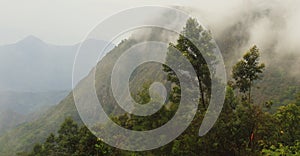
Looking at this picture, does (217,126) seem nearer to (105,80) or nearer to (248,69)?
(248,69)

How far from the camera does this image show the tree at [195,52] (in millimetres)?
19641

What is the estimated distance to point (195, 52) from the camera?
20.3 meters

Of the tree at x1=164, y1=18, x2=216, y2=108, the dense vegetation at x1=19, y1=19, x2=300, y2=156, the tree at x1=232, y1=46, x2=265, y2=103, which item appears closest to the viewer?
the dense vegetation at x1=19, y1=19, x2=300, y2=156

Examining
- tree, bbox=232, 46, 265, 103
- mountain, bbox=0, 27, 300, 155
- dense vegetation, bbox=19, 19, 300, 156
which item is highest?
mountain, bbox=0, 27, 300, 155

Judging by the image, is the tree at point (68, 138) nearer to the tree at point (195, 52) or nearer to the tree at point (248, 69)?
the tree at point (195, 52)

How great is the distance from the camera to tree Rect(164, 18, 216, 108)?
773 inches

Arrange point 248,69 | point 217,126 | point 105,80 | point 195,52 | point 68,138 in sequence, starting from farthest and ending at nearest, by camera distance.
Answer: point 105,80, point 68,138, point 248,69, point 195,52, point 217,126

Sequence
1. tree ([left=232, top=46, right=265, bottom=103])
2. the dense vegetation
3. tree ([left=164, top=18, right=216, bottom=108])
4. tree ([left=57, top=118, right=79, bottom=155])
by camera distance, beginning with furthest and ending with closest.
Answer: tree ([left=57, top=118, right=79, bottom=155]), tree ([left=232, top=46, right=265, bottom=103]), tree ([left=164, top=18, right=216, bottom=108]), the dense vegetation

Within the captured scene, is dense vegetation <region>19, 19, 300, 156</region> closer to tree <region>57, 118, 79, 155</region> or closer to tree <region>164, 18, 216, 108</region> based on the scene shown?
tree <region>164, 18, 216, 108</region>

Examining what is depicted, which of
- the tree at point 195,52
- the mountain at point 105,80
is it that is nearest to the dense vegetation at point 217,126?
the tree at point 195,52

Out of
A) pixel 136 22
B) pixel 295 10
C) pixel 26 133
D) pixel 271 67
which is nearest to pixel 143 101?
pixel 136 22

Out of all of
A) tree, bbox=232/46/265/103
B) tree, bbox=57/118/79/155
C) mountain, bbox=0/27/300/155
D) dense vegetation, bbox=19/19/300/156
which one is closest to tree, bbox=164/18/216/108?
dense vegetation, bbox=19/19/300/156

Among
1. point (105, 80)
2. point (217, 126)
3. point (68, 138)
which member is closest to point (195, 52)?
point (217, 126)

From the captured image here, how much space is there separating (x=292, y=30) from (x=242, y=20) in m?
20.2
